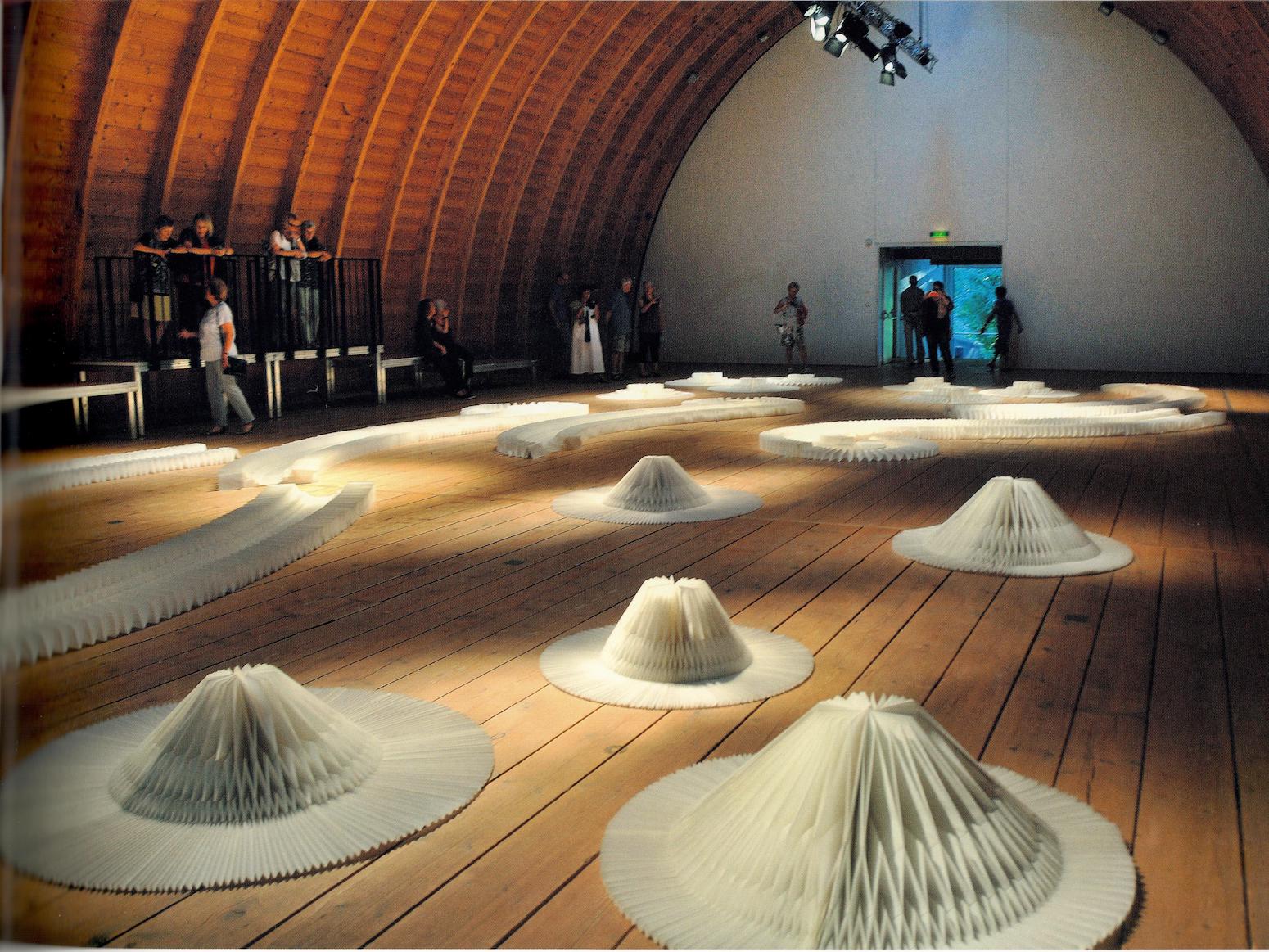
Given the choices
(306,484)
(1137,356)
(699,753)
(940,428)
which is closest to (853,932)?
(699,753)

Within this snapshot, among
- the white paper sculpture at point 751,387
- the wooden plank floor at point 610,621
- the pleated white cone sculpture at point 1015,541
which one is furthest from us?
the white paper sculpture at point 751,387

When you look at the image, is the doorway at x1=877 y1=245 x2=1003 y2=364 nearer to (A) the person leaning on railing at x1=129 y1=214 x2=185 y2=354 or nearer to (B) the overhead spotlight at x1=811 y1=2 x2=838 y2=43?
(B) the overhead spotlight at x1=811 y1=2 x2=838 y2=43

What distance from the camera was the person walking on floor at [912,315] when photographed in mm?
21469

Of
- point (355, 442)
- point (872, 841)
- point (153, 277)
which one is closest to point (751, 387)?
point (355, 442)

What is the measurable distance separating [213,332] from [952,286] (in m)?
18.8

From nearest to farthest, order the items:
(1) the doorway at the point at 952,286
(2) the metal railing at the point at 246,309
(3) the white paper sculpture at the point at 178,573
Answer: (3) the white paper sculpture at the point at 178,573 → (2) the metal railing at the point at 246,309 → (1) the doorway at the point at 952,286

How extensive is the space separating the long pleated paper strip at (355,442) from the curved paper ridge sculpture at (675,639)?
516 centimetres

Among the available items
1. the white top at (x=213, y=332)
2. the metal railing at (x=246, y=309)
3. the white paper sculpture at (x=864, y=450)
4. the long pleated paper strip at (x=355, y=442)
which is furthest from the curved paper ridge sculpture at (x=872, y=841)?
the metal railing at (x=246, y=309)

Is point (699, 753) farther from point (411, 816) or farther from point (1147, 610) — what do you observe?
point (1147, 610)

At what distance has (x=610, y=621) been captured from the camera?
16.4ft

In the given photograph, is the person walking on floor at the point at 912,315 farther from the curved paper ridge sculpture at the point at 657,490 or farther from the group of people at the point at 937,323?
the curved paper ridge sculpture at the point at 657,490

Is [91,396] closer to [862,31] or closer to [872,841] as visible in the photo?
[872,841]

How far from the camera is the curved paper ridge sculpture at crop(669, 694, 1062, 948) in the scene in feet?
7.95

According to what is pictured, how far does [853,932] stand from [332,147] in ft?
48.2
